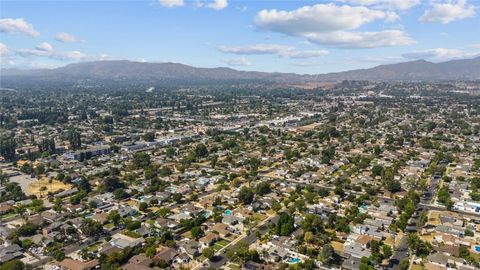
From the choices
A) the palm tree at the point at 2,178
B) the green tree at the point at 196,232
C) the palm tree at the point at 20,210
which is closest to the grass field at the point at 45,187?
the palm tree at the point at 2,178

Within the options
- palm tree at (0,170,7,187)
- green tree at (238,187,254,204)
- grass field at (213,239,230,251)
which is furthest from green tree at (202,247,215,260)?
palm tree at (0,170,7,187)

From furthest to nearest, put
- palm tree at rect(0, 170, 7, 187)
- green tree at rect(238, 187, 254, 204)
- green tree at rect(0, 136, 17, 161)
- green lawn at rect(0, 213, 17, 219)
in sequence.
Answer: green tree at rect(0, 136, 17, 161)
palm tree at rect(0, 170, 7, 187)
green tree at rect(238, 187, 254, 204)
green lawn at rect(0, 213, 17, 219)

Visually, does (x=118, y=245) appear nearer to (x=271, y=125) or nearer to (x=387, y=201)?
(x=387, y=201)

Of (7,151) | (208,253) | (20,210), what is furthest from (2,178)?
(208,253)

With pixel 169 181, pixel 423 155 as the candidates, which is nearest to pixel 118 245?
pixel 169 181

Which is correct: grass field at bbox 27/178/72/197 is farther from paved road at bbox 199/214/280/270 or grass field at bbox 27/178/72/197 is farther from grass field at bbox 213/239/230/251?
paved road at bbox 199/214/280/270

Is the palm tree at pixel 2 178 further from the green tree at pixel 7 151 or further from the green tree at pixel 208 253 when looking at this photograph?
the green tree at pixel 208 253

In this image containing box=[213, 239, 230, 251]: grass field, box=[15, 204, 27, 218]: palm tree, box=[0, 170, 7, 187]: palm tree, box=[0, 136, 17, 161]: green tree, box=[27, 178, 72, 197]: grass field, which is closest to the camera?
box=[213, 239, 230, 251]: grass field

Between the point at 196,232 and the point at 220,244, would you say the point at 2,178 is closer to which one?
the point at 196,232
